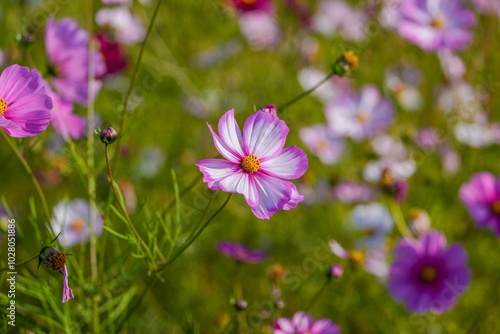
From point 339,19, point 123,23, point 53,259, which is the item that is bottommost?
point 339,19

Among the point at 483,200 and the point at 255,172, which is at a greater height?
the point at 255,172

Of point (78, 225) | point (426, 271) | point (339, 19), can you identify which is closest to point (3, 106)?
point (78, 225)

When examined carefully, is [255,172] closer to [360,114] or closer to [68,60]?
[68,60]

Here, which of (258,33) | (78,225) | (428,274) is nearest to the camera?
(428,274)

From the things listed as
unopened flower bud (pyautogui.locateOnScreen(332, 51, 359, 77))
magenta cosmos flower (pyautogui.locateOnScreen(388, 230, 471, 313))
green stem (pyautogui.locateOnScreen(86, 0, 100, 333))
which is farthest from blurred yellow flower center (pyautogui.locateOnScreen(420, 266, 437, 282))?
green stem (pyautogui.locateOnScreen(86, 0, 100, 333))

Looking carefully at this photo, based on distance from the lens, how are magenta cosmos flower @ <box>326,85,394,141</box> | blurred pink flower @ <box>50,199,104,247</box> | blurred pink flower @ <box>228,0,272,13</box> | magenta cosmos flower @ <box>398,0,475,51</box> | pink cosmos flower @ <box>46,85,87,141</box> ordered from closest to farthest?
pink cosmos flower @ <box>46,85,87,141</box> < blurred pink flower @ <box>50,199,104,247</box> < magenta cosmos flower @ <box>398,0,475,51</box> < blurred pink flower @ <box>228,0,272,13</box> < magenta cosmos flower @ <box>326,85,394,141</box>

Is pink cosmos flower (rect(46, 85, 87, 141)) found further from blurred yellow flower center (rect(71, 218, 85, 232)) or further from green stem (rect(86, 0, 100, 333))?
blurred yellow flower center (rect(71, 218, 85, 232))

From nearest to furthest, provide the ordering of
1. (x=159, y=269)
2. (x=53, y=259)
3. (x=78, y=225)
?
1. (x=53, y=259)
2. (x=159, y=269)
3. (x=78, y=225)
